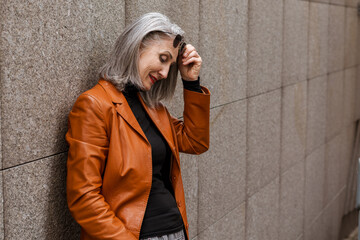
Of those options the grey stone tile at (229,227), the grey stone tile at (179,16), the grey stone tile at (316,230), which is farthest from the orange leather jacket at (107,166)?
the grey stone tile at (316,230)

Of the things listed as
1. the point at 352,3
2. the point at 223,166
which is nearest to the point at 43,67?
the point at 223,166

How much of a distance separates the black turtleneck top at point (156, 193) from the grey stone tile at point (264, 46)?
114 inches

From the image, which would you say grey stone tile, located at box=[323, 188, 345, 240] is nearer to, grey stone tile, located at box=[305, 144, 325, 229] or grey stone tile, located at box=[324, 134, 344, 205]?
grey stone tile, located at box=[324, 134, 344, 205]

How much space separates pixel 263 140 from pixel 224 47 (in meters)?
1.55

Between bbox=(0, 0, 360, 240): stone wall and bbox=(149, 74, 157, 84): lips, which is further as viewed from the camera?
bbox=(149, 74, 157, 84): lips

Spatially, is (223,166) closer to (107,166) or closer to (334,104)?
(107,166)

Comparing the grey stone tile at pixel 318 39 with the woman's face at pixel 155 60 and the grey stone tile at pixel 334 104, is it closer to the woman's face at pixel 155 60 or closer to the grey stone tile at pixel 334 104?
the grey stone tile at pixel 334 104

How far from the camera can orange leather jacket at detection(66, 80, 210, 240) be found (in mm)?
2629

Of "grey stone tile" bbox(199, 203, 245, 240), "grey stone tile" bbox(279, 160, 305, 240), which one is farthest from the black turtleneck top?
"grey stone tile" bbox(279, 160, 305, 240)

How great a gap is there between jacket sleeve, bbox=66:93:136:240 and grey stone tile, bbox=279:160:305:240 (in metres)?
4.72

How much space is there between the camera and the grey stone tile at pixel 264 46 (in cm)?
585

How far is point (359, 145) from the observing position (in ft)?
39.3

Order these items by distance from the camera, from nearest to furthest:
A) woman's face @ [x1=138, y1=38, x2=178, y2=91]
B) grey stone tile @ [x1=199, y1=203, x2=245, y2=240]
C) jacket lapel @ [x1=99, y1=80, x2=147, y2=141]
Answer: jacket lapel @ [x1=99, y1=80, x2=147, y2=141] < woman's face @ [x1=138, y1=38, x2=178, y2=91] < grey stone tile @ [x1=199, y1=203, x2=245, y2=240]

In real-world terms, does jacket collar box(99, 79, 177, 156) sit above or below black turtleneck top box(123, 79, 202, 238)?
above
